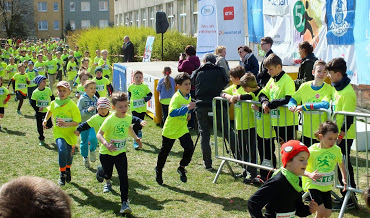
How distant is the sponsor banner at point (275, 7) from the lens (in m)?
15.4

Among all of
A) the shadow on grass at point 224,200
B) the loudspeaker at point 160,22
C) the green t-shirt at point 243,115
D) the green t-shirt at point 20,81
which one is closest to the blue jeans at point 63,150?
the shadow on grass at point 224,200

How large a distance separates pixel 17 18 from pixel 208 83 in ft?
229

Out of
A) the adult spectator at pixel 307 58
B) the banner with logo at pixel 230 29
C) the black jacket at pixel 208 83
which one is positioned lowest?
the black jacket at pixel 208 83

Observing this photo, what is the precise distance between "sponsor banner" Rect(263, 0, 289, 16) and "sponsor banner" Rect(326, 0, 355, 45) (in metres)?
2.62

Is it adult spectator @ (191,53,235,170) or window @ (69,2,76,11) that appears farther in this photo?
window @ (69,2,76,11)

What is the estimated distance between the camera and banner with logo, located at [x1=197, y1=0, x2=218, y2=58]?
14.1 meters

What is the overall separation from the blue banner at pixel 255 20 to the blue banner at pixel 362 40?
5556mm

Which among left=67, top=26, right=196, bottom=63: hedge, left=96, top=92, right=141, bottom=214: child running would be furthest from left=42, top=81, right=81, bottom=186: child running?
left=67, top=26, right=196, bottom=63: hedge

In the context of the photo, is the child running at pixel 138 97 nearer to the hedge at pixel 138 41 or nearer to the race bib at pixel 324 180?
the race bib at pixel 324 180

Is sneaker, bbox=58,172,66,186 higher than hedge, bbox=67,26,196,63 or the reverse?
the reverse

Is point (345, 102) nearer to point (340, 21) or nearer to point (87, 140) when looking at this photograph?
point (87, 140)

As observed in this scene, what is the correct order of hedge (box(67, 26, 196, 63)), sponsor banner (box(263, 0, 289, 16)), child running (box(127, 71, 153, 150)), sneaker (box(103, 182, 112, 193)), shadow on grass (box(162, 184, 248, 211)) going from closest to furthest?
shadow on grass (box(162, 184, 248, 211)) → sneaker (box(103, 182, 112, 193)) → child running (box(127, 71, 153, 150)) → sponsor banner (box(263, 0, 289, 16)) → hedge (box(67, 26, 196, 63))

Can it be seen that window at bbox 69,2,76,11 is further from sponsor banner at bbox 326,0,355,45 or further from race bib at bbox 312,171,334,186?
race bib at bbox 312,171,334,186

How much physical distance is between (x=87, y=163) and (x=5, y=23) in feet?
210
